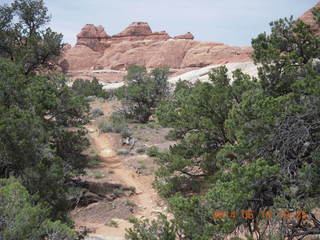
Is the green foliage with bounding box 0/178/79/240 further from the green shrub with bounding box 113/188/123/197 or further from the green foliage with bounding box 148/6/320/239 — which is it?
the green shrub with bounding box 113/188/123/197

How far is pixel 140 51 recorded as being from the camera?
8231cm

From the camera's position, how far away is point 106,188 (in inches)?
499

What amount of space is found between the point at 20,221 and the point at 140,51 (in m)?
80.3

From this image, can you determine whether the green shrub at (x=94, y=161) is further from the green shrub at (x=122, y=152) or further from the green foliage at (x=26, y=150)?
the green foliage at (x=26, y=150)

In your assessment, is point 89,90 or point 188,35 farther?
point 188,35

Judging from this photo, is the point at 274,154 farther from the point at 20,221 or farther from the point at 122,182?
the point at 122,182

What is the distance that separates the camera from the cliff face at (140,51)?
67250 millimetres

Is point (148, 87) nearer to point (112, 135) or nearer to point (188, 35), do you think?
point (112, 135)

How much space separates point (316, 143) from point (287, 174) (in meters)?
0.86

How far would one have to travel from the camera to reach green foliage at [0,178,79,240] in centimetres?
442

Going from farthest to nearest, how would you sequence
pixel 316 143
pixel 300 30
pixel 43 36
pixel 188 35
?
pixel 188 35, pixel 43 36, pixel 300 30, pixel 316 143

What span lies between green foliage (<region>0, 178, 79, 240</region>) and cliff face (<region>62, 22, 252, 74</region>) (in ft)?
185

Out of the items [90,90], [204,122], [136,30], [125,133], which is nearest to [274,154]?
[204,122]

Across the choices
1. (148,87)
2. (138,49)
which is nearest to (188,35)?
(138,49)
